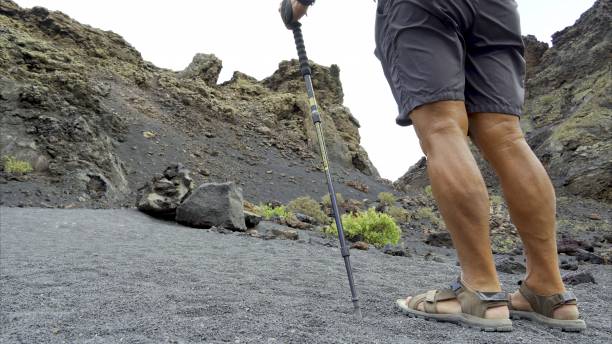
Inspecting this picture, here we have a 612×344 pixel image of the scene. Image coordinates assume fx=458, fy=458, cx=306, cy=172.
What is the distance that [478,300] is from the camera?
5.64 feet

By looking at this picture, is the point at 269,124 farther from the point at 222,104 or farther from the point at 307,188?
the point at 307,188

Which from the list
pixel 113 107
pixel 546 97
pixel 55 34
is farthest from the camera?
pixel 546 97

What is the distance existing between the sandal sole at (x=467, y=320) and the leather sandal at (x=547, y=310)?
30 centimetres

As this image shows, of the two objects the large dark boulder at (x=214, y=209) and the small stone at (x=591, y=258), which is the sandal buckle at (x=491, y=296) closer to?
the small stone at (x=591, y=258)

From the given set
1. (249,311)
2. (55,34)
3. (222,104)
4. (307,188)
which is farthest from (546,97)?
(249,311)

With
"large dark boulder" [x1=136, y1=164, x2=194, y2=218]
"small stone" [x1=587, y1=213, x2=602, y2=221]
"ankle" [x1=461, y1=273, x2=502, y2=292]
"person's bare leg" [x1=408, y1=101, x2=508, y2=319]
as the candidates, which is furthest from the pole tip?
"small stone" [x1=587, y1=213, x2=602, y2=221]

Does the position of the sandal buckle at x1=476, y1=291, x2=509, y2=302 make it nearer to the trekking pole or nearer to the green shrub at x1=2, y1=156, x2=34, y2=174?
the trekking pole

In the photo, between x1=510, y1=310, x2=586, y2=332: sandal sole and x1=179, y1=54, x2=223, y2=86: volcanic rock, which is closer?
x1=510, y1=310, x2=586, y2=332: sandal sole

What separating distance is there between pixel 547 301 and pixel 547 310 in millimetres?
37

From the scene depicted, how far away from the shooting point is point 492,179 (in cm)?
2395

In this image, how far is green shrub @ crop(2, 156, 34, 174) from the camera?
10.4 metres

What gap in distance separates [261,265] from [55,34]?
24906mm

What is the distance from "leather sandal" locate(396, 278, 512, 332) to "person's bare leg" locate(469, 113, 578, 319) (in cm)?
30

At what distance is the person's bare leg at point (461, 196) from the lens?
175cm
